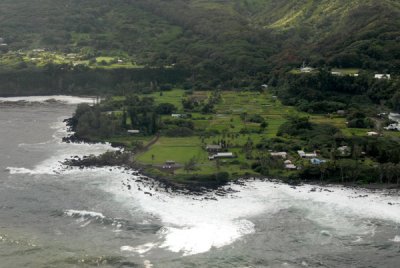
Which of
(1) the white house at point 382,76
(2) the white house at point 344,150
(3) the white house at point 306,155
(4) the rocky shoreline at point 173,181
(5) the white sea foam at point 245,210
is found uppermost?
(1) the white house at point 382,76

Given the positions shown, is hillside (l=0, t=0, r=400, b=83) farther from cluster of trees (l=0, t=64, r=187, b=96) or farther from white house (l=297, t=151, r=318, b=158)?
white house (l=297, t=151, r=318, b=158)

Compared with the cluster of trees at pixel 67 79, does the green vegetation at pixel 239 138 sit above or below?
below

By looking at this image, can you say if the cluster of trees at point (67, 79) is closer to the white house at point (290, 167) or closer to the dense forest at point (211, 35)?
the dense forest at point (211, 35)

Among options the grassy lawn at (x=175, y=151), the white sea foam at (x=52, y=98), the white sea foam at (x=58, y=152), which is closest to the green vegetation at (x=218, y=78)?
the grassy lawn at (x=175, y=151)

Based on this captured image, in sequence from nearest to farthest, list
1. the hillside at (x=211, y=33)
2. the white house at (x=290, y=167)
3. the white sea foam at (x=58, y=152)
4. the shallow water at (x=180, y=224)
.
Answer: the shallow water at (x=180, y=224)
the white house at (x=290, y=167)
the white sea foam at (x=58, y=152)
the hillside at (x=211, y=33)

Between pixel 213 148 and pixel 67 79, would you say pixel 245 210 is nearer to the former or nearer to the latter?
pixel 213 148

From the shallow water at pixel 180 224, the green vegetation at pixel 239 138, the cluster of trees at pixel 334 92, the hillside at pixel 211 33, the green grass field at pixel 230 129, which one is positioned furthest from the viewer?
the hillside at pixel 211 33

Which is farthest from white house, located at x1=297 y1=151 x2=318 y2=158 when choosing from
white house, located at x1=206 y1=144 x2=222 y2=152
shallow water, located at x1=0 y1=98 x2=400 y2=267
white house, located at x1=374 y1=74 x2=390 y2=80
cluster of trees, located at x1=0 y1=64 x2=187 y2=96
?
cluster of trees, located at x1=0 y1=64 x2=187 y2=96
